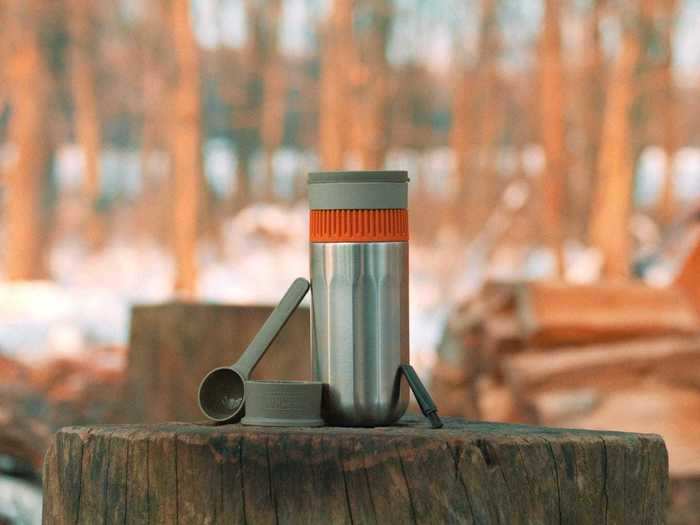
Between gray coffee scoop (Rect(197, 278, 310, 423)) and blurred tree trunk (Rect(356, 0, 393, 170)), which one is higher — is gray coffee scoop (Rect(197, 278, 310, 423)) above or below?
below

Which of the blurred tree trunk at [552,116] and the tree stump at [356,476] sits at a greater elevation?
the blurred tree trunk at [552,116]

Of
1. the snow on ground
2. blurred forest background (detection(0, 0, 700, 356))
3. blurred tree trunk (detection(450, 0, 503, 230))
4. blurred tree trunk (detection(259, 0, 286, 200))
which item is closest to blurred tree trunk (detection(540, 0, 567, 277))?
blurred forest background (detection(0, 0, 700, 356))

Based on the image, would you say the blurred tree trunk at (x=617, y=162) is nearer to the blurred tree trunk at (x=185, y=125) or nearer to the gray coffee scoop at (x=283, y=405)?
the blurred tree trunk at (x=185, y=125)

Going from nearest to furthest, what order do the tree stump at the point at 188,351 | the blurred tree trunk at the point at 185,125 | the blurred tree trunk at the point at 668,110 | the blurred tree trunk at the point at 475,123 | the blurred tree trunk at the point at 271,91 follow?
1. the tree stump at the point at 188,351
2. the blurred tree trunk at the point at 185,125
3. the blurred tree trunk at the point at 668,110
4. the blurred tree trunk at the point at 475,123
5. the blurred tree trunk at the point at 271,91

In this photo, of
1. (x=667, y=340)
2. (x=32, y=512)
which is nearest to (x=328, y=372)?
(x=32, y=512)

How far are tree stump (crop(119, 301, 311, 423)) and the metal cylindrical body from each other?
2.35 m

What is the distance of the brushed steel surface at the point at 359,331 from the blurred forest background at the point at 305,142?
617 cm

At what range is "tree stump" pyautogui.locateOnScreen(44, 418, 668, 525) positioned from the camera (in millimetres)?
1486

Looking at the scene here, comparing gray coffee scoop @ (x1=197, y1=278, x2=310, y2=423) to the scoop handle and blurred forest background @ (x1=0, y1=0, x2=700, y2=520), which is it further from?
blurred forest background @ (x1=0, y1=0, x2=700, y2=520)

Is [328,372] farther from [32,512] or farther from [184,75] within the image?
[184,75]

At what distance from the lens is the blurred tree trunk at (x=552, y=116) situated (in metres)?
10.1

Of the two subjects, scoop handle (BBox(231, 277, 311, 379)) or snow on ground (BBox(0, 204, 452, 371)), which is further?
snow on ground (BBox(0, 204, 452, 371))

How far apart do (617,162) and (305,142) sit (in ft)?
13.5

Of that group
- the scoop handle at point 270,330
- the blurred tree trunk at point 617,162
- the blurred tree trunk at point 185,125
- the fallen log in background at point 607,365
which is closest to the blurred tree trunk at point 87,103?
the blurred tree trunk at point 185,125
